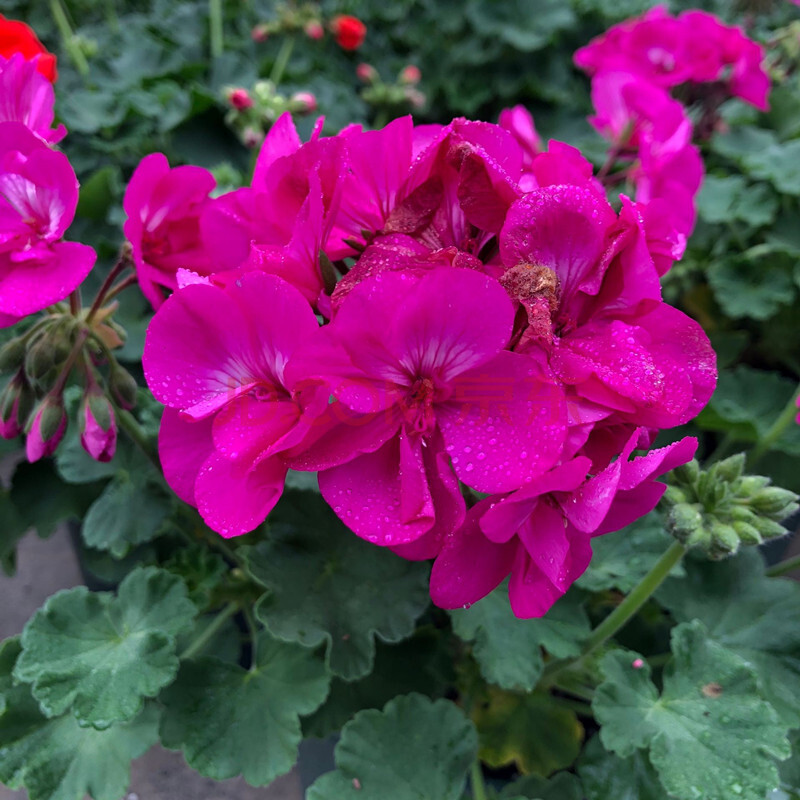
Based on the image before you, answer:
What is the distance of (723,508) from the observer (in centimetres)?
68

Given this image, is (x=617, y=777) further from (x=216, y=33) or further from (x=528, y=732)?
(x=216, y=33)

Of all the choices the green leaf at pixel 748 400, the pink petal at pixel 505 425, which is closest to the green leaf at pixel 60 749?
the pink petal at pixel 505 425

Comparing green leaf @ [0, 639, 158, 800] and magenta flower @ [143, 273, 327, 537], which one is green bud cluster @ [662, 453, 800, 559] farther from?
green leaf @ [0, 639, 158, 800]

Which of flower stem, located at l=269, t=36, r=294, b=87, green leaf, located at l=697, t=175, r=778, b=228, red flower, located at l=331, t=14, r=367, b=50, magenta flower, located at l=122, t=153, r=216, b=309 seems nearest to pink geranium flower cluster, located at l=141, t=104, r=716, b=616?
magenta flower, located at l=122, t=153, r=216, b=309

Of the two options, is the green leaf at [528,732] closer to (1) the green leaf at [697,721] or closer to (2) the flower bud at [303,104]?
(1) the green leaf at [697,721]

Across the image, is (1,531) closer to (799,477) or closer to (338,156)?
(338,156)

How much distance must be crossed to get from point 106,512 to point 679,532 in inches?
28.1

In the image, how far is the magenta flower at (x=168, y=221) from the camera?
64 cm

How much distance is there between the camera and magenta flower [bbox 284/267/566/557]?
438 millimetres

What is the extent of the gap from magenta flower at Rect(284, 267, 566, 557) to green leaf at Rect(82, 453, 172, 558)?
53 centimetres

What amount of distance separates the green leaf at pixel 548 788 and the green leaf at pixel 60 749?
437 millimetres

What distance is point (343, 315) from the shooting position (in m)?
0.43

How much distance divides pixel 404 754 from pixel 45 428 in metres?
0.53

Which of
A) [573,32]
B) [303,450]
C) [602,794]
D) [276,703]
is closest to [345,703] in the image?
[276,703]
